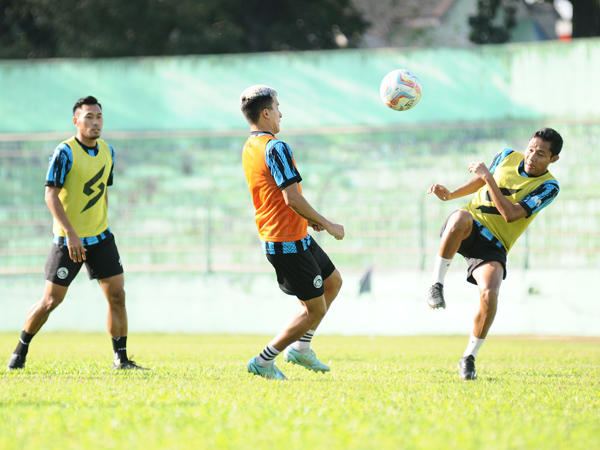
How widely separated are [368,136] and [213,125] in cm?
391

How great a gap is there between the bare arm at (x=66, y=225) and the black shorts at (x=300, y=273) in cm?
172

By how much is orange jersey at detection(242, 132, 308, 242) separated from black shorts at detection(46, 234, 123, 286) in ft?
5.53

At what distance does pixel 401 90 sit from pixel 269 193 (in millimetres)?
2145

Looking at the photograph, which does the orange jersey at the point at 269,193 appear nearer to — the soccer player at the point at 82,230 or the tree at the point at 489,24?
the soccer player at the point at 82,230

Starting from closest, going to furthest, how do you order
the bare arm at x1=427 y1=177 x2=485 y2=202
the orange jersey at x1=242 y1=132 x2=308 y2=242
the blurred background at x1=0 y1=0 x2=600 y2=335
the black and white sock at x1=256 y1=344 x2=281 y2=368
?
the orange jersey at x1=242 y1=132 x2=308 y2=242 → the black and white sock at x1=256 y1=344 x2=281 y2=368 → the bare arm at x1=427 y1=177 x2=485 y2=202 → the blurred background at x1=0 y1=0 x2=600 y2=335

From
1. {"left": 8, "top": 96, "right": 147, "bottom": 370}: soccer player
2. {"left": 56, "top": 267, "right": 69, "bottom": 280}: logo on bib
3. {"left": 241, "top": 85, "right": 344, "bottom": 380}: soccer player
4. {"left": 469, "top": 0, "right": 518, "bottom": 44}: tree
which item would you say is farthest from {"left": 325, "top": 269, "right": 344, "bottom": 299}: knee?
{"left": 469, "top": 0, "right": 518, "bottom": 44}: tree

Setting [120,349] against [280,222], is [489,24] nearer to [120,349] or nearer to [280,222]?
[120,349]

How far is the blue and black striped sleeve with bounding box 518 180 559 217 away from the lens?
22.9 ft

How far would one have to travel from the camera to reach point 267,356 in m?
6.42

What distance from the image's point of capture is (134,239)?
18.0 m

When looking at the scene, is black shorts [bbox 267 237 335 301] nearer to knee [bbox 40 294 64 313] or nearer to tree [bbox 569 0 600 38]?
knee [bbox 40 294 64 313]

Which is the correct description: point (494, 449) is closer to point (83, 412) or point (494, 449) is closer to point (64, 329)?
point (83, 412)

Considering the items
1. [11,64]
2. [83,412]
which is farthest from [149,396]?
[11,64]

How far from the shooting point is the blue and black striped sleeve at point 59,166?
7.07 meters
